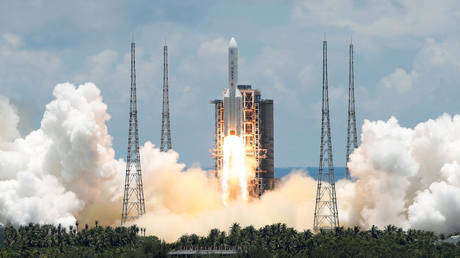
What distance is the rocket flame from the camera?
150m

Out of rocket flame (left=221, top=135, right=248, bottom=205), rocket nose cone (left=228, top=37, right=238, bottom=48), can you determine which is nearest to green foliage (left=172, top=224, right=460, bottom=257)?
rocket flame (left=221, top=135, right=248, bottom=205)

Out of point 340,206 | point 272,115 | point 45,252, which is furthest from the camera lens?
point 272,115

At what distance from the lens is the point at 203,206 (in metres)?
156

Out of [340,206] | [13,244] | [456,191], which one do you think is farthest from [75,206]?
[456,191]

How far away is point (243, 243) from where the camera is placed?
135 m

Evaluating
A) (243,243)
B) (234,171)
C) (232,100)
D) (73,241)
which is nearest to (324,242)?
(243,243)

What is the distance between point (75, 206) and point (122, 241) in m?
15.6

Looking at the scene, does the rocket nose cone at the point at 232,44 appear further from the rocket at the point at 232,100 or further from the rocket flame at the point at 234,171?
the rocket flame at the point at 234,171

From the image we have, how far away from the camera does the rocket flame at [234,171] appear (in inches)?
5901

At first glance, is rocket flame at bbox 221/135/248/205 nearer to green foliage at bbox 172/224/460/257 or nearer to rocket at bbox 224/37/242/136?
rocket at bbox 224/37/242/136

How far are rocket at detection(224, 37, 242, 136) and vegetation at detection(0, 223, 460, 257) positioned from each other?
16201 mm

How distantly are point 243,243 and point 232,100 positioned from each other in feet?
81.7

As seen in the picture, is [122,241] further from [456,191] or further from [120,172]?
[456,191]

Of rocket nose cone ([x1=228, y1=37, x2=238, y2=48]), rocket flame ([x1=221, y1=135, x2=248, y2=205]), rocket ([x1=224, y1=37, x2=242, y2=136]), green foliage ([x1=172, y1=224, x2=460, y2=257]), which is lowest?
green foliage ([x1=172, y1=224, x2=460, y2=257])
